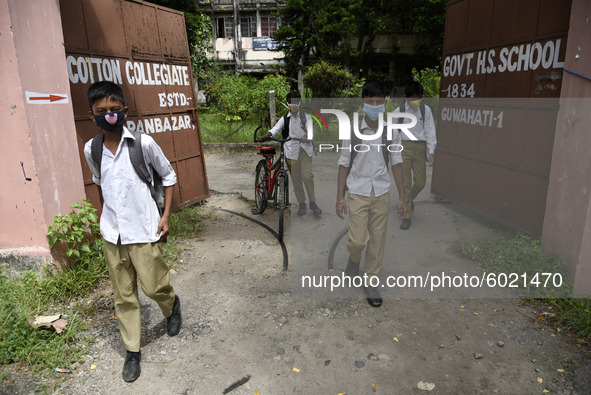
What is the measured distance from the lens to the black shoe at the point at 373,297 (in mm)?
3916

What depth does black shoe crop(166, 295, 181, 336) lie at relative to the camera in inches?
138

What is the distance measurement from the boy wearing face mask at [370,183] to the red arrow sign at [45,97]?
2890 mm

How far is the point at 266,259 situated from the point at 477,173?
11.2ft

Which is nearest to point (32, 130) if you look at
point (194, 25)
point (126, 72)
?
point (126, 72)

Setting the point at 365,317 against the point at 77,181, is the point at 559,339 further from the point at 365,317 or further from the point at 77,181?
the point at 77,181

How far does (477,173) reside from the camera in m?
6.07

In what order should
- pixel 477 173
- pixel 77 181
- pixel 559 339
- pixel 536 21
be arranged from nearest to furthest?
pixel 559 339
pixel 77 181
pixel 536 21
pixel 477 173

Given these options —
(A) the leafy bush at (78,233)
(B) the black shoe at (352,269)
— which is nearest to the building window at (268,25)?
→ (A) the leafy bush at (78,233)

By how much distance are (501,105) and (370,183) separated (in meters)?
2.82

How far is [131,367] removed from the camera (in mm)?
3055

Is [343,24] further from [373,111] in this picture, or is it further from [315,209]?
[373,111]

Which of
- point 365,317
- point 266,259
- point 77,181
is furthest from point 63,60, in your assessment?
point 365,317

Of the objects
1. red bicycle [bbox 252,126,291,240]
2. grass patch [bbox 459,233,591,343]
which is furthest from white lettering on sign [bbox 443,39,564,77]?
red bicycle [bbox 252,126,291,240]

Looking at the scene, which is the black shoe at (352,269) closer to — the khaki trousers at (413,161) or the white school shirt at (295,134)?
the khaki trousers at (413,161)
